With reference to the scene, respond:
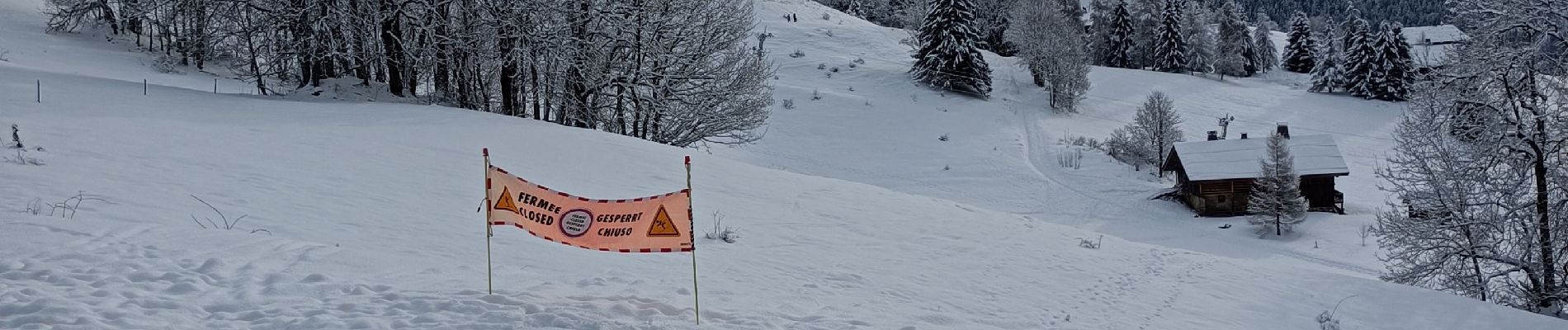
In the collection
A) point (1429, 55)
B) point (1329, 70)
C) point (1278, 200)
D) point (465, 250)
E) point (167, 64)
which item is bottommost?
point (1278, 200)

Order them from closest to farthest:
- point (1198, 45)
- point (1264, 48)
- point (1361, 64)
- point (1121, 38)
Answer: point (1361, 64) < point (1198, 45) < point (1121, 38) < point (1264, 48)

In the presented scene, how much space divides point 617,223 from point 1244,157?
3588 centimetres

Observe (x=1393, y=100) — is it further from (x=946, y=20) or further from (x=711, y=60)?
(x=711, y=60)

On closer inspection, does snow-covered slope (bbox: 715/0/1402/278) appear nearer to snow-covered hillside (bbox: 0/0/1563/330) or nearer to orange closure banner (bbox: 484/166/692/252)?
snow-covered hillside (bbox: 0/0/1563/330)

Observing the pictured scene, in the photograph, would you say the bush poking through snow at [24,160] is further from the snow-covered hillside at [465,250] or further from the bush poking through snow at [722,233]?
the bush poking through snow at [722,233]

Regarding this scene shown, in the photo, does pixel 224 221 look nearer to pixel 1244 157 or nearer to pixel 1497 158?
pixel 1497 158

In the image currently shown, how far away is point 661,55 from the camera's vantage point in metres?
23.3

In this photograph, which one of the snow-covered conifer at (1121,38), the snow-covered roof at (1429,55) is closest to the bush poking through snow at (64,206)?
the snow-covered roof at (1429,55)

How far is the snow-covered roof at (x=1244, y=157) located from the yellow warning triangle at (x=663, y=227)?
107 feet

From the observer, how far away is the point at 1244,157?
37562 millimetres

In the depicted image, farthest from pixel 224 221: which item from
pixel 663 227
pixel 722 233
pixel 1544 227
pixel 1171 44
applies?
pixel 1171 44

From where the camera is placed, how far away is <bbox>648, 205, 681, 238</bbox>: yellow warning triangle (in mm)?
7031

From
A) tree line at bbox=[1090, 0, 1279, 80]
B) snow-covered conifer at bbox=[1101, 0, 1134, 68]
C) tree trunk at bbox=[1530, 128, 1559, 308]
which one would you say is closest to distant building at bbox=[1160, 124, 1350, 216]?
tree trunk at bbox=[1530, 128, 1559, 308]

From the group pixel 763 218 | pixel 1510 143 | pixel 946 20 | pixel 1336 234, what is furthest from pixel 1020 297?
pixel 946 20
